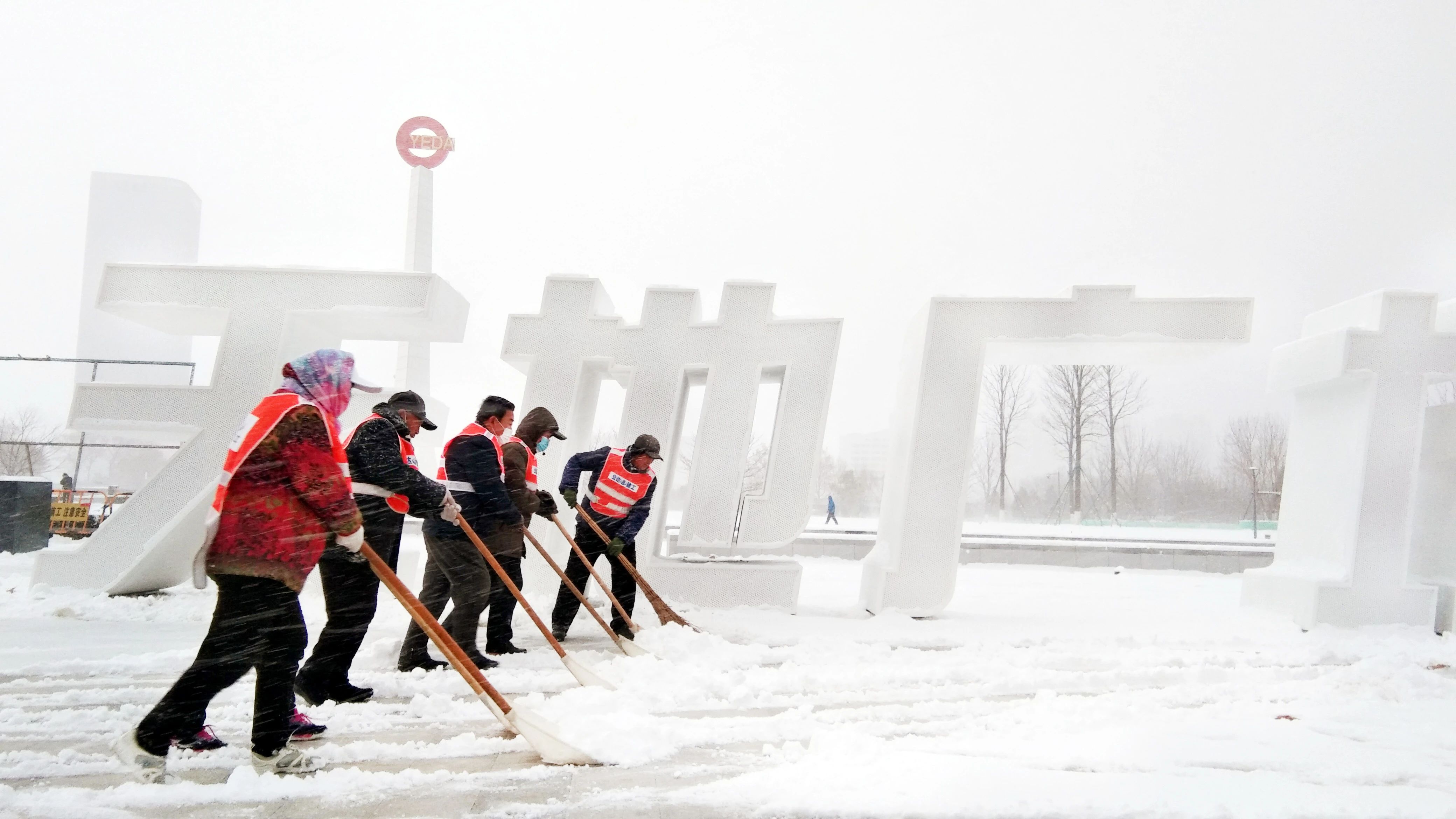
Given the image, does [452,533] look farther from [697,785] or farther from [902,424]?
[902,424]

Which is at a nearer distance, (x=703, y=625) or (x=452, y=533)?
(x=452, y=533)

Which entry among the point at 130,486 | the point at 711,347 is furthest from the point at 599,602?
the point at 130,486

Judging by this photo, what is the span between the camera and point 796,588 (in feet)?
26.3

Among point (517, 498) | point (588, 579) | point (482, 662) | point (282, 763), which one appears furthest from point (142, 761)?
point (588, 579)

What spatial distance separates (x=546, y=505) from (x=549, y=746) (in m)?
2.65

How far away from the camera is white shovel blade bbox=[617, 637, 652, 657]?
5.74m

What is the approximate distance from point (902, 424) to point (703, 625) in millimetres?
3020

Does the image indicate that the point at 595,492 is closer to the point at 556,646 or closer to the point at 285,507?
the point at 556,646

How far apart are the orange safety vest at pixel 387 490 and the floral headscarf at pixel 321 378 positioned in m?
0.91

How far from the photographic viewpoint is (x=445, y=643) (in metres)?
3.73

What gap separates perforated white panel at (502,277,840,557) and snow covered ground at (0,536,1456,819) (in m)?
1.11

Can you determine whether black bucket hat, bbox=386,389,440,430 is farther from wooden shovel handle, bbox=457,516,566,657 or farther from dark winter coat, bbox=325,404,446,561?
wooden shovel handle, bbox=457,516,566,657

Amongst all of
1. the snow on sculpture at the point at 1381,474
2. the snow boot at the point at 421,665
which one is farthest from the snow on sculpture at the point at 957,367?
the snow boot at the point at 421,665

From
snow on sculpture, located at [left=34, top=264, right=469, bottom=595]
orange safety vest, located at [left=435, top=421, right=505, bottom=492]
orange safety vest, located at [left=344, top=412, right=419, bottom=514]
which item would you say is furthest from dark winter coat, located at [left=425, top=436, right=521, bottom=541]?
snow on sculpture, located at [left=34, top=264, right=469, bottom=595]
